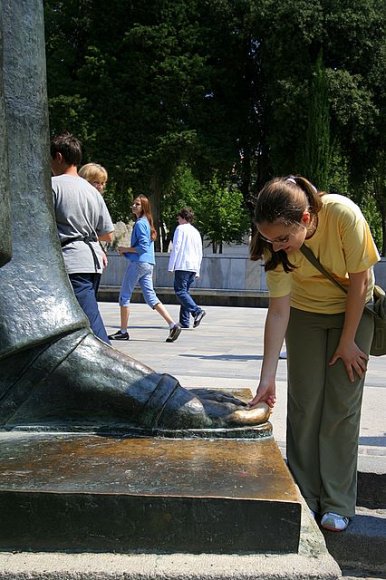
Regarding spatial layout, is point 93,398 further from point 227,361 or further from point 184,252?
point 184,252

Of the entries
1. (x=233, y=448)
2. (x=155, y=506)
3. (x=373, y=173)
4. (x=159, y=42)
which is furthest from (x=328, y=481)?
(x=373, y=173)

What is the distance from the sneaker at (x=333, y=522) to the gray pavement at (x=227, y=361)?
52 centimetres

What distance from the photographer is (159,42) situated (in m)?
29.0


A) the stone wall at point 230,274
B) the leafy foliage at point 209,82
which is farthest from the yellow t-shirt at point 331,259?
the leafy foliage at point 209,82

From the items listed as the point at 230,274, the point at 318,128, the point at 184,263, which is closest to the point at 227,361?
the point at 184,263

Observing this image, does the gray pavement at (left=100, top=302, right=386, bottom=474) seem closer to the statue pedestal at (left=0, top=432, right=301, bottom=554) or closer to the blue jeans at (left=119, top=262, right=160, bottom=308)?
the blue jeans at (left=119, top=262, right=160, bottom=308)

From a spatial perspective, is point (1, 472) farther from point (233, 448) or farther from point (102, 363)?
point (233, 448)

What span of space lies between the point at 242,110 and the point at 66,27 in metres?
8.26

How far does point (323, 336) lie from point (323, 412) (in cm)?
32

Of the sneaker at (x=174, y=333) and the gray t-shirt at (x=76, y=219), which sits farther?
the sneaker at (x=174, y=333)

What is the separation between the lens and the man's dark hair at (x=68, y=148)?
4684mm

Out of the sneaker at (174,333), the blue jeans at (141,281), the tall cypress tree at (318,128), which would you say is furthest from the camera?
the tall cypress tree at (318,128)

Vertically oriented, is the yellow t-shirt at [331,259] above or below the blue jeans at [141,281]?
above

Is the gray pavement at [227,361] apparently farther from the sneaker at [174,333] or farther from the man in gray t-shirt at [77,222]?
the man in gray t-shirt at [77,222]
